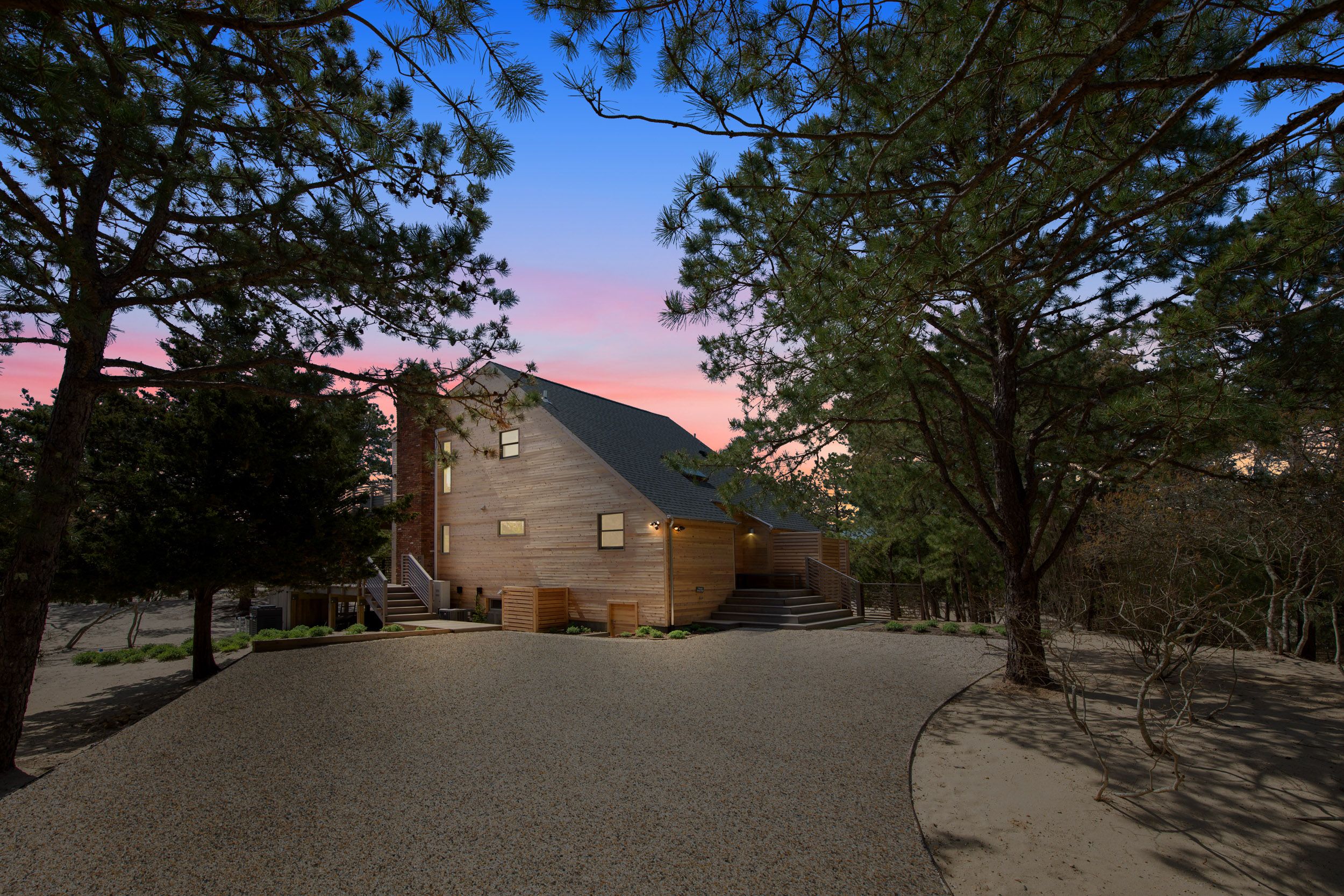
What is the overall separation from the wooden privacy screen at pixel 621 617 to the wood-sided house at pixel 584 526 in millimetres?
55

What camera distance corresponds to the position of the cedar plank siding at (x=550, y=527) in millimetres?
13953

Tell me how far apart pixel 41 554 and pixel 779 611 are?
12.4 metres

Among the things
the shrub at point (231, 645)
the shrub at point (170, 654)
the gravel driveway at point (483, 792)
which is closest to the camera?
the gravel driveway at point (483, 792)

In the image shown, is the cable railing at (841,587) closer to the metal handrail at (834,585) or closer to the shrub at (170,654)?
the metal handrail at (834,585)

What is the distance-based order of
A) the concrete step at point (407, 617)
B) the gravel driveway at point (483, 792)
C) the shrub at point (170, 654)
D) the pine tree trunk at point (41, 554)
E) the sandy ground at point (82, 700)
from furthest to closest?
the concrete step at point (407, 617)
the shrub at point (170, 654)
the sandy ground at point (82, 700)
the pine tree trunk at point (41, 554)
the gravel driveway at point (483, 792)

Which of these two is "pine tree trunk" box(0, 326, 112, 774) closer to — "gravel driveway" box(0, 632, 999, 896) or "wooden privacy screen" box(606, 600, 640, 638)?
"gravel driveway" box(0, 632, 999, 896)

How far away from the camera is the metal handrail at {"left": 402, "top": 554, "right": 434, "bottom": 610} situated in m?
17.2

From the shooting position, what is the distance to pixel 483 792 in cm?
449

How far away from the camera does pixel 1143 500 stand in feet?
41.7

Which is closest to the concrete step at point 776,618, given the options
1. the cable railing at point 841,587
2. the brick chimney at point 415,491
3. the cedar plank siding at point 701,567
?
the cedar plank siding at point 701,567

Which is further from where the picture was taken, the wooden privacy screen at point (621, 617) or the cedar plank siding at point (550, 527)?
the cedar plank siding at point (550, 527)

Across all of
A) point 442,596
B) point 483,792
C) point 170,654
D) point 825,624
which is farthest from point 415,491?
point 483,792

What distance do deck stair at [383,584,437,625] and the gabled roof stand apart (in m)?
6.61

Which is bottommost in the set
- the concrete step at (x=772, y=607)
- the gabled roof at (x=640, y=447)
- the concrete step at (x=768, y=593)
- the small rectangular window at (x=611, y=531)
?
the concrete step at (x=772, y=607)
